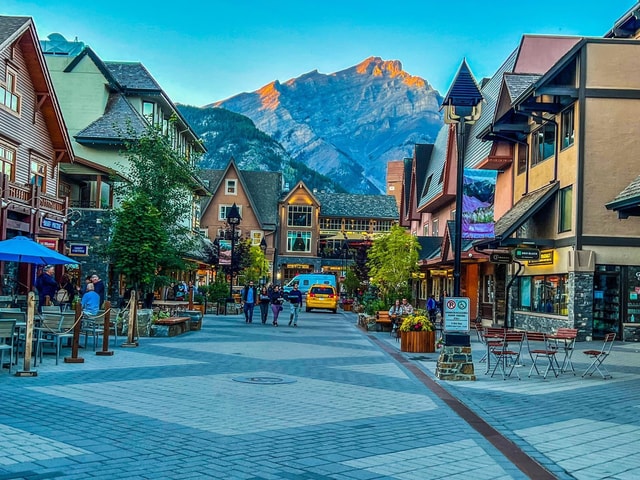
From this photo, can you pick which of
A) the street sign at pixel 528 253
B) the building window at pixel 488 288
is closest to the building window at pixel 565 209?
the street sign at pixel 528 253

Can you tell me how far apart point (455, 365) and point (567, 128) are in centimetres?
1558

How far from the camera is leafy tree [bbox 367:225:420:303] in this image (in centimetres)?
3553

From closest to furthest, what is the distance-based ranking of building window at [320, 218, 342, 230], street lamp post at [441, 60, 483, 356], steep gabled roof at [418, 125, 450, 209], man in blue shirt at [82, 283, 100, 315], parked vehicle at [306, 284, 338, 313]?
street lamp post at [441, 60, 483, 356]
man in blue shirt at [82, 283, 100, 315]
steep gabled roof at [418, 125, 450, 209]
parked vehicle at [306, 284, 338, 313]
building window at [320, 218, 342, 230]

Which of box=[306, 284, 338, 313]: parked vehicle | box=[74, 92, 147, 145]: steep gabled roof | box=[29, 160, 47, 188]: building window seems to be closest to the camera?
box=[29, 160, 47, 188]: building window

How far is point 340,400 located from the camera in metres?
11.4

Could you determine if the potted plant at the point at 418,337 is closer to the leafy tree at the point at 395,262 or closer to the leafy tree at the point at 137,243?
the leafy tree at the point at 137,243

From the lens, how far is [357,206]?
94812mm

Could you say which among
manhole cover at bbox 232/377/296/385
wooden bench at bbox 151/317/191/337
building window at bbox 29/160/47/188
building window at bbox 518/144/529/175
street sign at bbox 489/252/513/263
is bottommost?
manhole cover at bbox 232/377/296/385

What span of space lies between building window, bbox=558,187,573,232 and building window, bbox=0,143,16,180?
20.6 m

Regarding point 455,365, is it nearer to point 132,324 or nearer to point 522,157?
point 132,324

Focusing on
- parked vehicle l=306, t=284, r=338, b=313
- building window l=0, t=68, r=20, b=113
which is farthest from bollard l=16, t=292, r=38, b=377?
parked vehicle l=306, t=284, r=338, b=313

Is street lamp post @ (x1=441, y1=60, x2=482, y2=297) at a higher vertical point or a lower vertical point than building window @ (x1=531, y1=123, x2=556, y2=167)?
lower

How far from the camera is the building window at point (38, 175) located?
103 feet

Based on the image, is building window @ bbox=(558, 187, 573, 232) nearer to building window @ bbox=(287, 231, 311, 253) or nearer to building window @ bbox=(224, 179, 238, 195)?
building window @ bbox=(224, 179, 238, 195)
